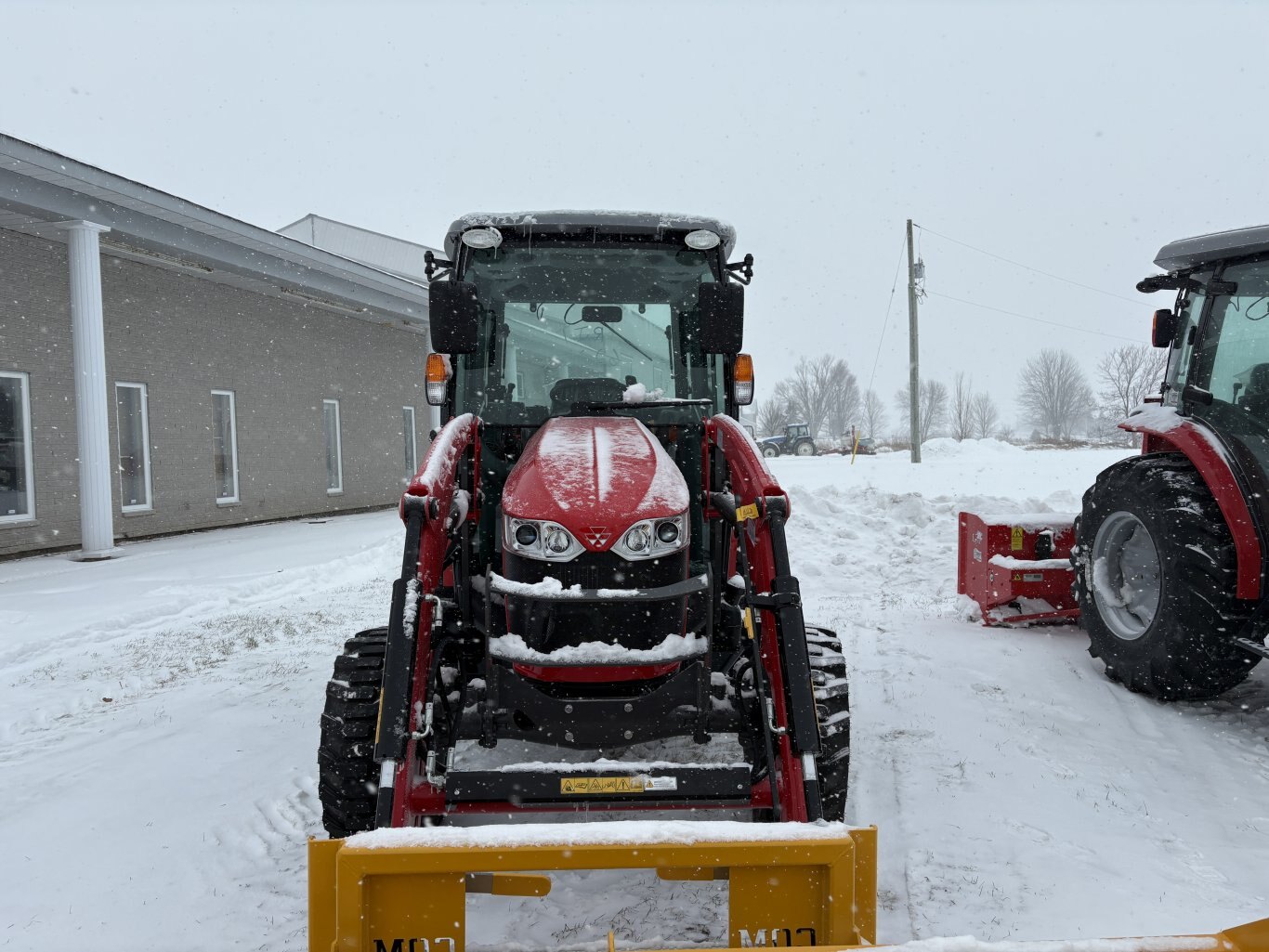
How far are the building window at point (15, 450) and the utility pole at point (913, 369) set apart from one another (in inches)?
646

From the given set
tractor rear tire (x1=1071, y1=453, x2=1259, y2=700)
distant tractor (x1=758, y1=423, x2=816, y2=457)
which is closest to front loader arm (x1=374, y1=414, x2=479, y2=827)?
tractor rear tire (x1=1071, y1=453, x2=1259, y2=700)

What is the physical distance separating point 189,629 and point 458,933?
5.59m

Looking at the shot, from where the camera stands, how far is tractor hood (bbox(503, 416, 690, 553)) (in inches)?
110

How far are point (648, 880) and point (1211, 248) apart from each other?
4.10 meters

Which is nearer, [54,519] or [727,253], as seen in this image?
[727,253]

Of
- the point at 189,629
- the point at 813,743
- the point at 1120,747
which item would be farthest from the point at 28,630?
the point at 1120,747

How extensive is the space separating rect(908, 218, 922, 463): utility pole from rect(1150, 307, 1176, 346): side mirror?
15.5 metres

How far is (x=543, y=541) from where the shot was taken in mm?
2822

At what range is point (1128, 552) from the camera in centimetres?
509

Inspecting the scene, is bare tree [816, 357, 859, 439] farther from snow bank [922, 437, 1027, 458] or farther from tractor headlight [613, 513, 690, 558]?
tractor headlight [613, 513, 690, 558]

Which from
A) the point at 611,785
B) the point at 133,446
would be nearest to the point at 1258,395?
the point at 611,785

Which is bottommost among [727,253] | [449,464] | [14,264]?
[449,464]

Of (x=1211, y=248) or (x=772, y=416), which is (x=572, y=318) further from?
(x=772, y=416)

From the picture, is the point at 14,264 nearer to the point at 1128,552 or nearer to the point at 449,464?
the point at 449,464
